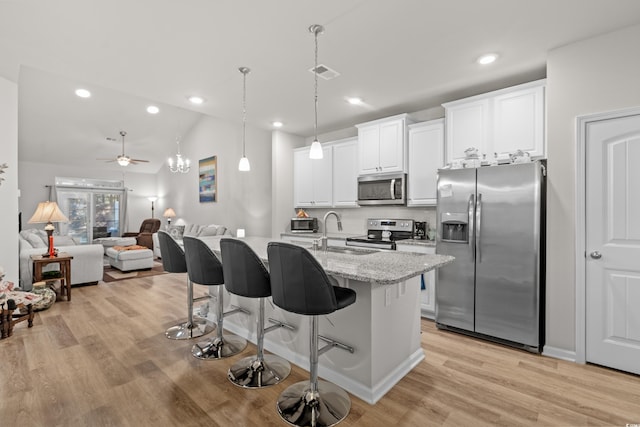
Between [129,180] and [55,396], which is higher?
[129,180]

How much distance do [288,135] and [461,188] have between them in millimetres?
3342

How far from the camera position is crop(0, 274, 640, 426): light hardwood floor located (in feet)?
6.06

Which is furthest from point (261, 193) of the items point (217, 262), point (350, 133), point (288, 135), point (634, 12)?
point (634, 12)

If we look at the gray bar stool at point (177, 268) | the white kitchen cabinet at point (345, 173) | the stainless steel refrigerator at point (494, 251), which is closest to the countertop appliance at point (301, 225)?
the white kitchen cabinet at point (345, 173)

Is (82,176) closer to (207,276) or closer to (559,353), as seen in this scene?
(207,276)

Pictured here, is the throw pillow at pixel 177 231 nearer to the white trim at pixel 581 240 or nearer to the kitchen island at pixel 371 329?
the kitchen island at pixel 371 329

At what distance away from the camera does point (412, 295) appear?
2459 mm

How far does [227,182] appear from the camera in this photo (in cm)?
718

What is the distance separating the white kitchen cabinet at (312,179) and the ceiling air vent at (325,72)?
1.80 meters

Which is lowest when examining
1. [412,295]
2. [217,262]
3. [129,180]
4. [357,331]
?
[357,331]

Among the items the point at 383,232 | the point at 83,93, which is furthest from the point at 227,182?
the point at 383,232

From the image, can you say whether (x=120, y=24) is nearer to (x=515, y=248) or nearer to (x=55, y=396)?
(x=55, y=396)

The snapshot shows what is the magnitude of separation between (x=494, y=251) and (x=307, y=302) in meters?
2.06

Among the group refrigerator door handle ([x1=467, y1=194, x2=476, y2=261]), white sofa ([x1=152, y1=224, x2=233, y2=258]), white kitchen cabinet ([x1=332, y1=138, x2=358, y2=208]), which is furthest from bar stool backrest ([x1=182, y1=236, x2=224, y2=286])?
white sofa ([x1=152, y1=224, x2=233, y2=258])
